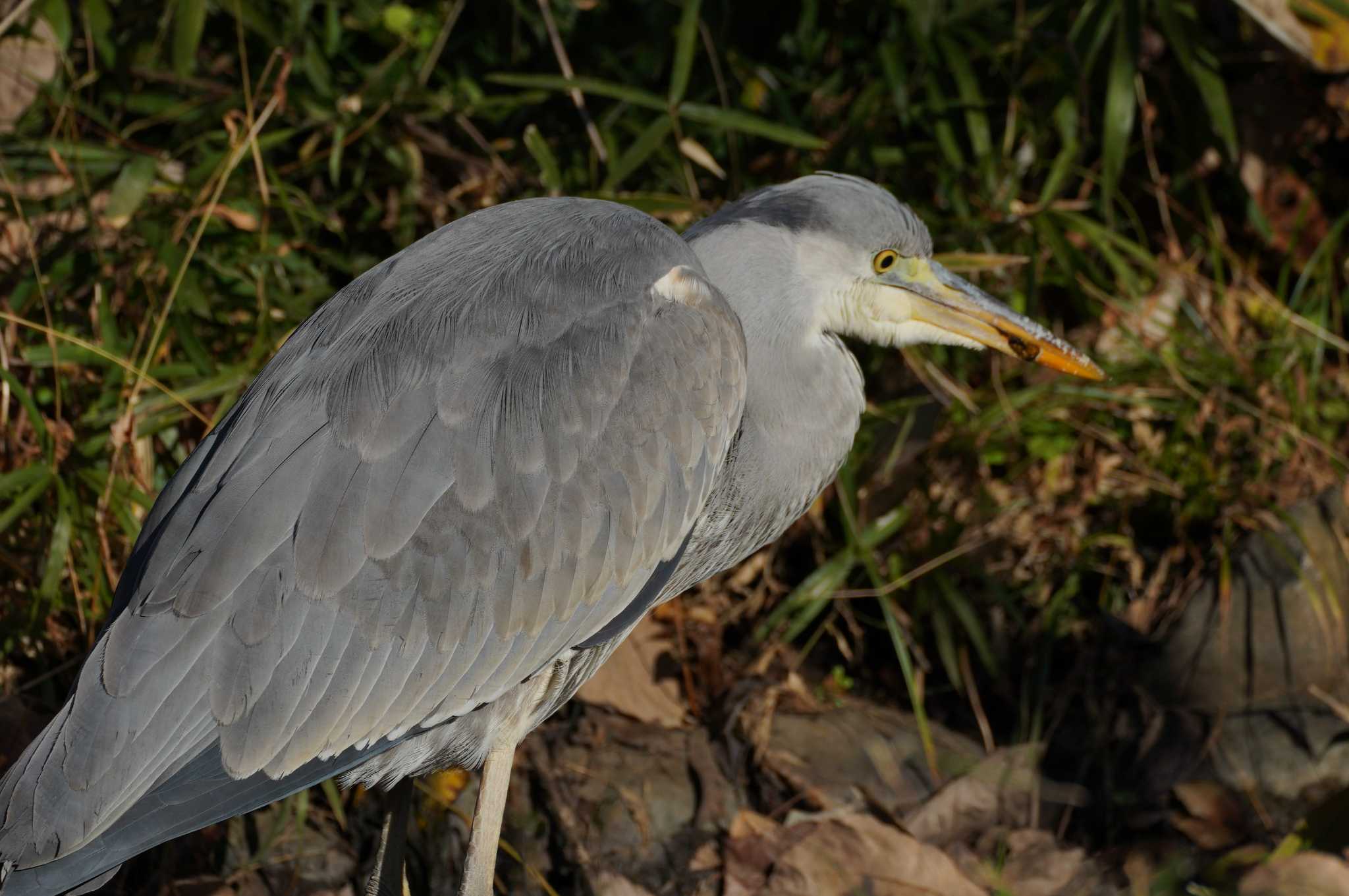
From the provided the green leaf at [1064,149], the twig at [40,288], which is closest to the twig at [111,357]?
the twig at [40,288]

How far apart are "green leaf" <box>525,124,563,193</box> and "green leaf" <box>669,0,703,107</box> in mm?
315

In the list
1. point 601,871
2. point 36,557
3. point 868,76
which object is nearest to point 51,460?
point 36,557

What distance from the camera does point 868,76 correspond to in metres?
3.69

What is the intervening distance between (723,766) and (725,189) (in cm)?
143

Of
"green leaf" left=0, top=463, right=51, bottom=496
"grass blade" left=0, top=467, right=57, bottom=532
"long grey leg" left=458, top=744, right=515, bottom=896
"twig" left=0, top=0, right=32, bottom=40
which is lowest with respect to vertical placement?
"long grey leg" left=458, top=744, right=515, bottom=896

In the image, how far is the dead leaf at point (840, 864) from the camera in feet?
9.34

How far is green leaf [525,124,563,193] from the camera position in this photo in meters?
3.31

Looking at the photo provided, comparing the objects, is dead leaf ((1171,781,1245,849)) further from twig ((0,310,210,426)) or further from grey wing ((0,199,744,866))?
twig ((0,310,210,426))

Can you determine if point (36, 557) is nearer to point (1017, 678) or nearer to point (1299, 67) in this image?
point (1017, 678)

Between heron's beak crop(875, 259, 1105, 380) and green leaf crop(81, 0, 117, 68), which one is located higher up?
green leaf crop(81, 0, 117, 68)

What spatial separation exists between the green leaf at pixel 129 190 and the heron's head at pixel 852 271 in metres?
1.31

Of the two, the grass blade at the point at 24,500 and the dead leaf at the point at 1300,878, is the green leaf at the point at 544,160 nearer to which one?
the grass blade at the point at 24,500

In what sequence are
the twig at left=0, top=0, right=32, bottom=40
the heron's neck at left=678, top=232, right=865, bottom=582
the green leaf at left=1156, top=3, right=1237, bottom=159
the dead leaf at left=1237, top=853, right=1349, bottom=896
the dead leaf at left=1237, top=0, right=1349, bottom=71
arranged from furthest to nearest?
1. the dead leaf at left=1237, top=0, right=1349, bottom=71
2. the green leaf at left=1156, top=3, right=1237, bottom=159
3. the twig at left=0, top=0, right=32, bottom=40
4. the heron's neck at left=678, top=232, right=865, bottom=582
5. the dead leaf at left=1237, top=853, right=1349, bottom=896

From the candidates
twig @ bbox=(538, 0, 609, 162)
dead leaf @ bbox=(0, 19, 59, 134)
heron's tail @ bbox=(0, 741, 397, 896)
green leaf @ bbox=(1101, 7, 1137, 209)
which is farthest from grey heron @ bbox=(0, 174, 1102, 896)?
dead leaf @ bbox=(0, 19, 59, 134)
